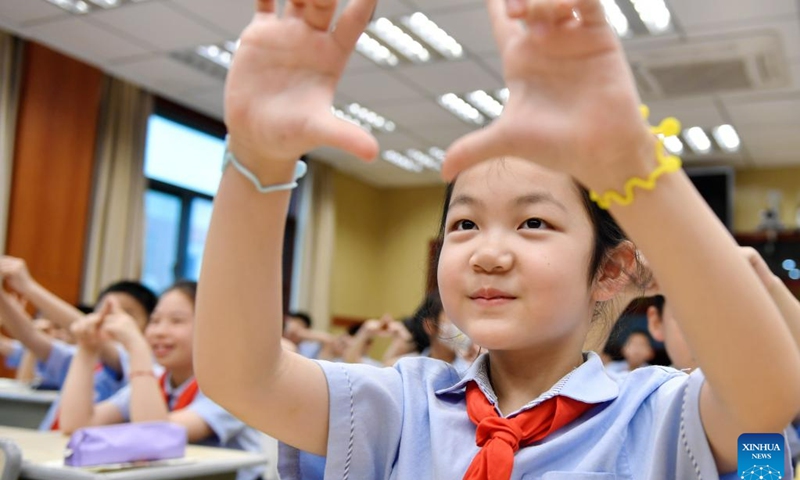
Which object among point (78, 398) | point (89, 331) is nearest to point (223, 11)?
point (89, 331)

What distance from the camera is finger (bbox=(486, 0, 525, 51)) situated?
0.60 meters

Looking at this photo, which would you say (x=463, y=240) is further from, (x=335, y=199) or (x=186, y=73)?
(x=335, y=199)

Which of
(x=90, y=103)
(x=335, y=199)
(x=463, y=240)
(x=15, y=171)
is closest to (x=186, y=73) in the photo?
(x=90, y=103)

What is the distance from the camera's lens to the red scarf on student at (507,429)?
0.82 metres

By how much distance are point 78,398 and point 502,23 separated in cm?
236

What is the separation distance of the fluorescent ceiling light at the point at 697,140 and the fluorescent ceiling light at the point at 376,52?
8.89 ft

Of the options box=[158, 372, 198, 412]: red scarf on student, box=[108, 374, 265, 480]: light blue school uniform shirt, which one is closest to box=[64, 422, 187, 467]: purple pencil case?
box=[108, 374, 265, 480]: light blue school uniform shirt

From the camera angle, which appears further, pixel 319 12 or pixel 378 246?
pixel 378 246

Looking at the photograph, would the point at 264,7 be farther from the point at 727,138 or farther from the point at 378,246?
the point at 378,246

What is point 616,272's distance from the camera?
39.4 inches

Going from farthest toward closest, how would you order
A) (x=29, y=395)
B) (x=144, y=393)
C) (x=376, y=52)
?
(x=376, y=52)
(x=29, y=395)
(x=144, y=393)

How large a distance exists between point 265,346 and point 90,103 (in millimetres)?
5551

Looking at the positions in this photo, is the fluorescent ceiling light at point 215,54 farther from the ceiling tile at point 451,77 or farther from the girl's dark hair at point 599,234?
the girl's dark hair at point 599,234

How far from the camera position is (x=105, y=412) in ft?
8.46
